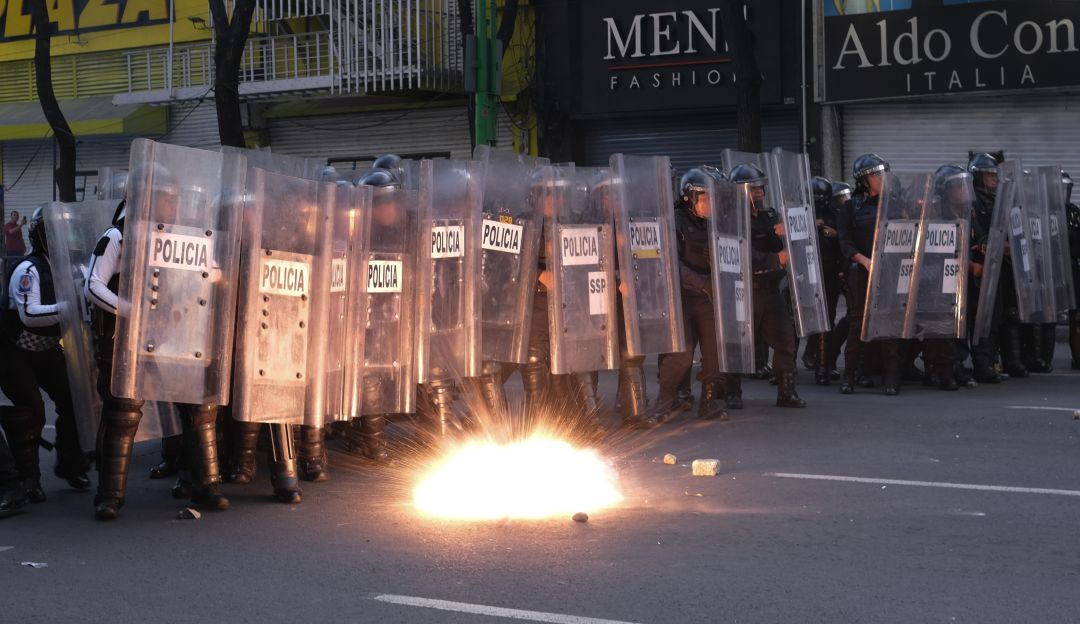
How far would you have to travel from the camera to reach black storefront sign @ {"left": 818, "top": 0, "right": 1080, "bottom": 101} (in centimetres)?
1959

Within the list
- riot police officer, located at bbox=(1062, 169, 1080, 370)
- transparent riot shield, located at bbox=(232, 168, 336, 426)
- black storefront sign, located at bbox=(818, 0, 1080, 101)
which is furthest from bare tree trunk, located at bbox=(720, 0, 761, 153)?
transparent riot shield, located at bbox=(232, 168, 336, 426)

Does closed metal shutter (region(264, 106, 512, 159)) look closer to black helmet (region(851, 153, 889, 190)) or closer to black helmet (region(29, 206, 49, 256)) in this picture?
black helmet (region(851, 153, 889, 190))

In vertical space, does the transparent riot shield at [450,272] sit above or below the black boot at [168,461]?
above

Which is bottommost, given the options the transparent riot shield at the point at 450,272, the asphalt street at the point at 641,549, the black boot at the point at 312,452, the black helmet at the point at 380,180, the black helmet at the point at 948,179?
the asphalt street at the point at 641,549

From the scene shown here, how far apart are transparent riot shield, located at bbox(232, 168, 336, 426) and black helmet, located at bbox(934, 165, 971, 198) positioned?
656cm

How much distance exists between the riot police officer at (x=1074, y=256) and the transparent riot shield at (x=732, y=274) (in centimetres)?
464

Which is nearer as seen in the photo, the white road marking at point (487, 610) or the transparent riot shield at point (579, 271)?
the white road marking at point (487, 610)

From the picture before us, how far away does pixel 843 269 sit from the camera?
13.0 meters

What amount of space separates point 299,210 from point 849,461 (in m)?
3.80

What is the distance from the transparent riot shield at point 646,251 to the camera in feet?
32.9

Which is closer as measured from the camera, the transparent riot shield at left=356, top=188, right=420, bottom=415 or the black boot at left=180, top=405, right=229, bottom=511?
the black boot at left=180, top=405, right=229, bottom=511

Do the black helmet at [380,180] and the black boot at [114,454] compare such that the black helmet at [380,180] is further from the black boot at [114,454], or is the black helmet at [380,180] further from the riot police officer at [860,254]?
the riot police officer at [860,254]

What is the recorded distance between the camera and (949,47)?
794 inches

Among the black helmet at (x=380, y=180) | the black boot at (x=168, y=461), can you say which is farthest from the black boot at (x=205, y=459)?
the black helmet at (x=380, y=180)
